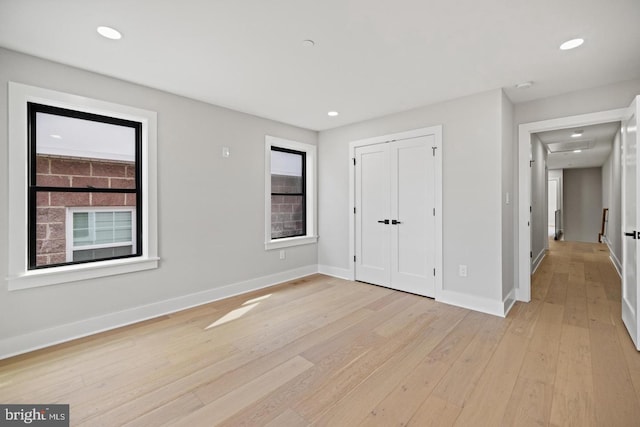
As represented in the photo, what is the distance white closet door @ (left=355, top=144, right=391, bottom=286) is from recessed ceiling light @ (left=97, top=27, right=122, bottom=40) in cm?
314

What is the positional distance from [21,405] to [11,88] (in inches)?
91.7

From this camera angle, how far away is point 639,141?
2.37m

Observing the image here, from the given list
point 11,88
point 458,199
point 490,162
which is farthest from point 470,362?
point 11,88

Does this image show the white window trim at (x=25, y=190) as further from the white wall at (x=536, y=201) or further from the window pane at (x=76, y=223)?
the white wall at (x=536, y=201)

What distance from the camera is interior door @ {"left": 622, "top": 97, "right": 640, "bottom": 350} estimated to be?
245 cm

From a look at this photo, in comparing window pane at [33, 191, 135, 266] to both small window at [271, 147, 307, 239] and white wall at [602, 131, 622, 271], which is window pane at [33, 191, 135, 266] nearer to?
small window at [271, 147, 307, 239]

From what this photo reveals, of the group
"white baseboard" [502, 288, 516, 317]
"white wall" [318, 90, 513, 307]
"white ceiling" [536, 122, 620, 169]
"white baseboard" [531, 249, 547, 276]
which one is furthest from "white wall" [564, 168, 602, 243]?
"white wall" [318, 90, 513, 307]

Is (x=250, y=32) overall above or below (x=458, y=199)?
above

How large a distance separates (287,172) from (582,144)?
588 centimetres

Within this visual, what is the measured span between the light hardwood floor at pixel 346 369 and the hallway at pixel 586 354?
11mm

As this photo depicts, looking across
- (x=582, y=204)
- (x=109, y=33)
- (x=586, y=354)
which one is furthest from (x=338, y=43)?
(x=582, y=204)

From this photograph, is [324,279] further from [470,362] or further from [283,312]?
[470,362]

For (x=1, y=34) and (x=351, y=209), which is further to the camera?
(x=351, y=209)

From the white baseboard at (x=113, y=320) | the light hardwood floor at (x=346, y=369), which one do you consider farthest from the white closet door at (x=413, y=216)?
the white baseboard at (x=113, y=320)
